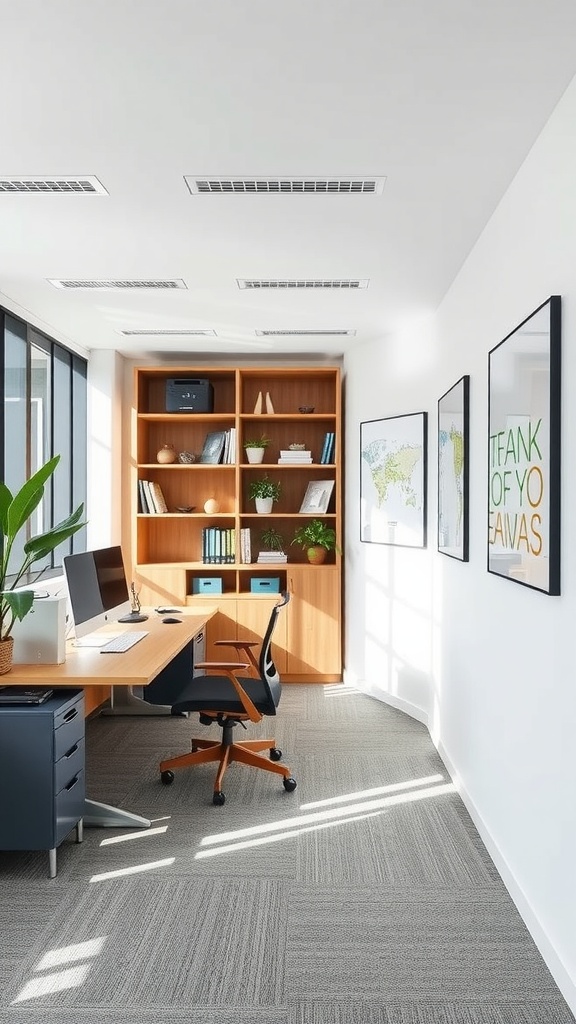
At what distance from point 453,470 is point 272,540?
2588 millimetres

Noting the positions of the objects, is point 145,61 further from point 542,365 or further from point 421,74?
point 542,365

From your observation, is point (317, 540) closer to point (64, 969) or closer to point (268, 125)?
point (268, 125)

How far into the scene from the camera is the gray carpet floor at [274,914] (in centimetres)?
215

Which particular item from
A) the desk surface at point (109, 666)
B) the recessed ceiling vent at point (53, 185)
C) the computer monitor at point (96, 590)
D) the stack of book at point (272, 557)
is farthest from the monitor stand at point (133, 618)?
the recessed ceiling vent at point (53, 185)

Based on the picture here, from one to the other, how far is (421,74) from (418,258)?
1551 millimetres

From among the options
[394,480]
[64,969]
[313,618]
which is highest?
[394,480]

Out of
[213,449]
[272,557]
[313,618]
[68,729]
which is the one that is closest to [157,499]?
[213,449]

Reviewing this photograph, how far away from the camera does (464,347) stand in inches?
148

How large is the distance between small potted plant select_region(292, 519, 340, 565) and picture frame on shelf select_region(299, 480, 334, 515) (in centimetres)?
12

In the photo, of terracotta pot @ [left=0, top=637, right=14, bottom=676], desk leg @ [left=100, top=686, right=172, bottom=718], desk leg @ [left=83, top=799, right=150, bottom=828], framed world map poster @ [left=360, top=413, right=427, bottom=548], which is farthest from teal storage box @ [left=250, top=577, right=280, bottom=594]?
terracotta pot @ [left=0, top=637, right=14, bottom=676]

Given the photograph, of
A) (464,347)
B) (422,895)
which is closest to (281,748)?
(422,895)

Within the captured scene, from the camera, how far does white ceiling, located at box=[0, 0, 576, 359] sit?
6.46 feet

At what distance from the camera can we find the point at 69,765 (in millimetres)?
3068

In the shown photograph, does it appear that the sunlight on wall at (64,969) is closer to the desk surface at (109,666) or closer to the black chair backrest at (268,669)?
the desk surface at (109,666)
